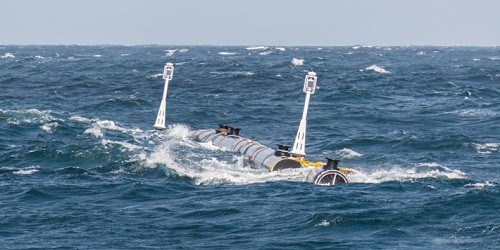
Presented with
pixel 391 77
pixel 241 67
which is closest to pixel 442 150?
pixel 391 77

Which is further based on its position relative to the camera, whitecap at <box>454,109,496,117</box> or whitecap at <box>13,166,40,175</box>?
whitecap at <box>454,109,496,117</box>

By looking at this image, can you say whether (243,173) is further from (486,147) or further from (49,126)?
(49,126)

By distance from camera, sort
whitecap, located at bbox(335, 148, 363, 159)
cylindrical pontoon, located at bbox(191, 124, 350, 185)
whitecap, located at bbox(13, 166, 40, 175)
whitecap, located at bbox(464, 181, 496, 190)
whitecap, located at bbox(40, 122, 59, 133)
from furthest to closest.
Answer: whitecap, located at bbox(40, 122, 59, 133) → whitecap, located at bbox(335, 148, 363, 159) → whitecap, located at bbox(13, 166, 40, 175) → cylindrical pontoon, located at bbox(191, 124, 350, 185) → whitecap, located at bbox(464, 181, 496, 190)

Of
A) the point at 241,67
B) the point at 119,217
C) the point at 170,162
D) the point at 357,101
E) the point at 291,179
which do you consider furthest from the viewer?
the point at 241,67

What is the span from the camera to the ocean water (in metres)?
32.9

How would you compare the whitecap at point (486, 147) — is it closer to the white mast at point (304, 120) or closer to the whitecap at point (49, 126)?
the white mast at point (304, 120)

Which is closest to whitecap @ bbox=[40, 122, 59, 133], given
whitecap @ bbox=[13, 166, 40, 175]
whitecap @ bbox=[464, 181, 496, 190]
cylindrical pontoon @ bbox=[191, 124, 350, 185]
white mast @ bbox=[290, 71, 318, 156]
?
cylindrical pontoon @ bbox=[191, 124, 350, 185]

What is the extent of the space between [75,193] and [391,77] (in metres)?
78.5

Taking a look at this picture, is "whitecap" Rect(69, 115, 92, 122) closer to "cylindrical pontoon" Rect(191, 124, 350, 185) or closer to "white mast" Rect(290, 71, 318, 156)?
"cylindrical pontoon" Rect(191, 124, 350, 185)

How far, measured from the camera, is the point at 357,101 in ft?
279

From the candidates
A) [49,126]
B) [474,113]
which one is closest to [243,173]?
[49,126]

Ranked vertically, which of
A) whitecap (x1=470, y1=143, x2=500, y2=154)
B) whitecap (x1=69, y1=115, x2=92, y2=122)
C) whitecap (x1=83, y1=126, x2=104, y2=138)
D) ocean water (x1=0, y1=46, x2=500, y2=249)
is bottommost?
whitecap (x1=69, y1=115, x2=92, y2=122)

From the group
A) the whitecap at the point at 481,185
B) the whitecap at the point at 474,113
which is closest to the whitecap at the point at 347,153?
the whitecap at the point at 481,185

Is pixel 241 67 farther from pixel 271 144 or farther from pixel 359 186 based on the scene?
pixel 359 186
